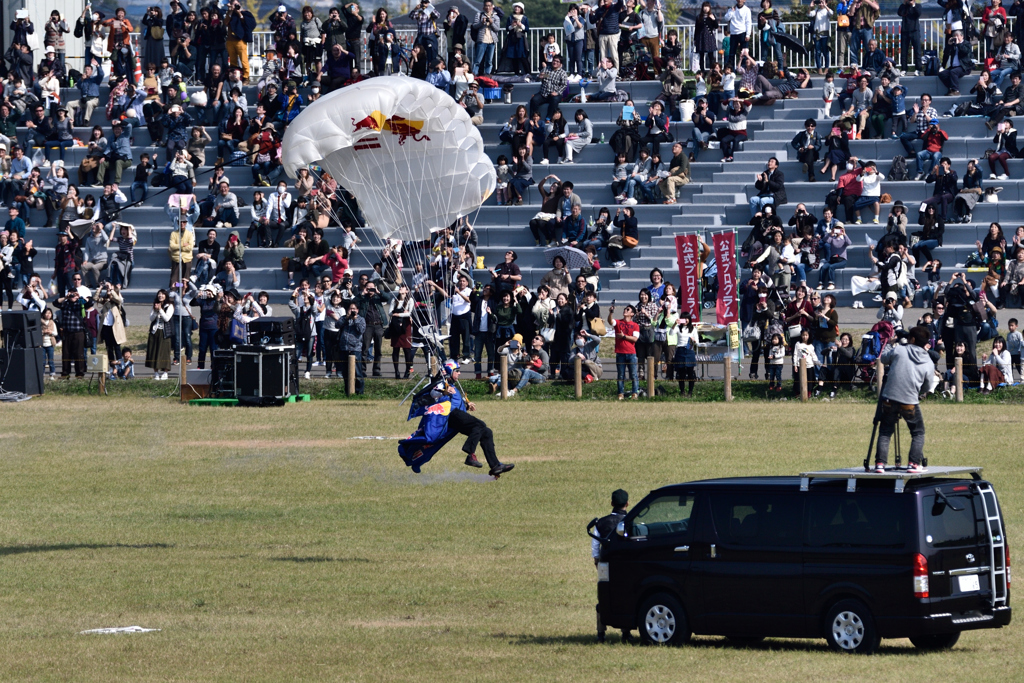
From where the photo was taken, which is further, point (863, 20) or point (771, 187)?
point (863, 20)

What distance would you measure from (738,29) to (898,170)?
7.82m

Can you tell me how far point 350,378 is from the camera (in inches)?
1404

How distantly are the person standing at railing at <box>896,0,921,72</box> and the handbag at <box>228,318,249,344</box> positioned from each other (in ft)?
68.8

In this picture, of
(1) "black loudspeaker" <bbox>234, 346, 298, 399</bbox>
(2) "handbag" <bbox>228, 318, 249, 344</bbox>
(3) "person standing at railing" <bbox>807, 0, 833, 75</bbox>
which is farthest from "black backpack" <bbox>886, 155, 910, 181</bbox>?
(2) "handbag" <bbox>228, 318, 249, 344</bbox>

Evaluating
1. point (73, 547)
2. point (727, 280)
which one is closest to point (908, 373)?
point (73, 547)

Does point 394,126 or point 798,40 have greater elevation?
point 798,40

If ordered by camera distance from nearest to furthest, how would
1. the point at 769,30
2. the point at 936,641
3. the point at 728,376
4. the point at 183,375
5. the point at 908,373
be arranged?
the point at 936,641
the point at 908,373
the point at 728,376
the point at 183,375
the point at 769,30

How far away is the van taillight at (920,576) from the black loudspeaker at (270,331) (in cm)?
2288

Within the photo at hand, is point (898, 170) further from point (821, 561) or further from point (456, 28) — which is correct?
point (821, 561)

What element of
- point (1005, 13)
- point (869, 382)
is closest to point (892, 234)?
point (869, 382)

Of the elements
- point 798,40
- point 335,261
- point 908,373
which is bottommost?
point 908,373

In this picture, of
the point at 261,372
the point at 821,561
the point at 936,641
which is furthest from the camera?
the point at 261,372

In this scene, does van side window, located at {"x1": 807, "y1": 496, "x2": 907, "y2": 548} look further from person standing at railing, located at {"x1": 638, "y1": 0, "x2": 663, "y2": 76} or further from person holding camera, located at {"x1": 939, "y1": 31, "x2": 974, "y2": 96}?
person standing at railing, located at {"x1": 638, "y1": 0, "x2": 663, "y2": 76}

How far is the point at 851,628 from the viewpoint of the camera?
1439 cm
